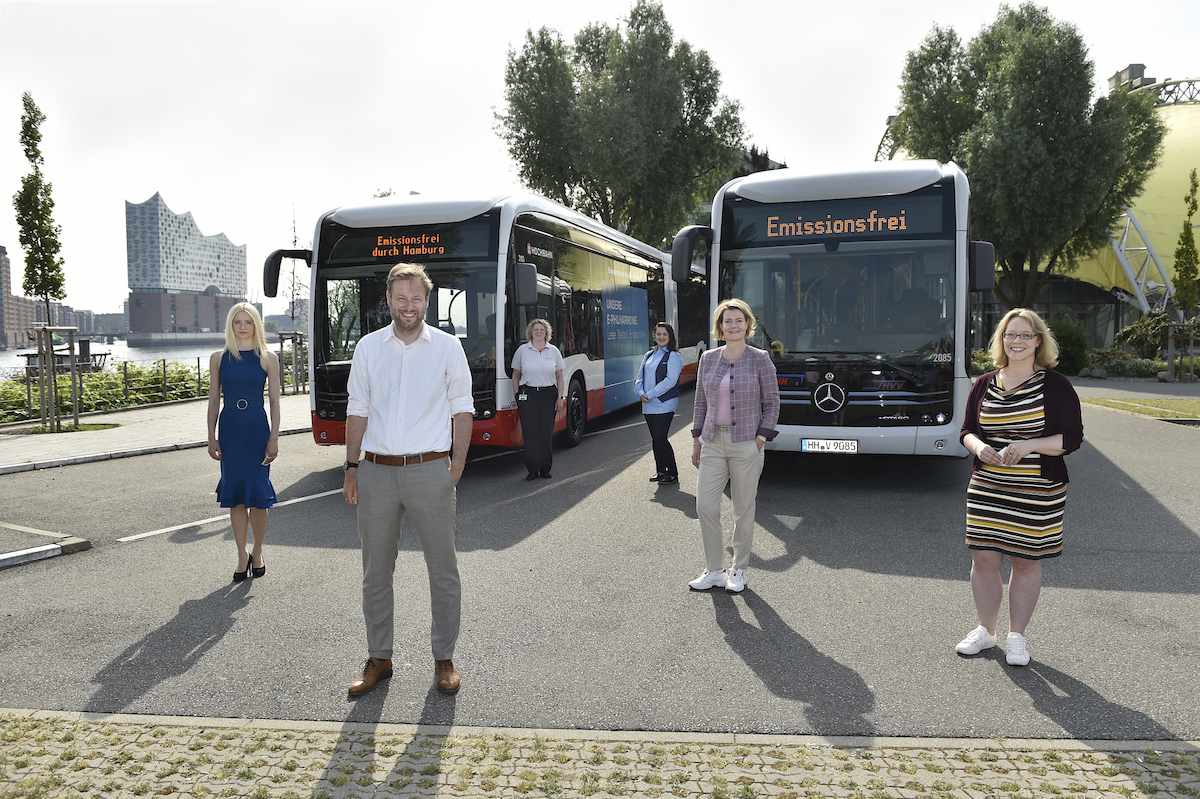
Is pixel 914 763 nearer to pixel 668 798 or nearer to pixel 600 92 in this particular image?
pixel 668 798

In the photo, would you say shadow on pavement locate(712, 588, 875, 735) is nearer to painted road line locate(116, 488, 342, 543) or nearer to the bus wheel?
painted road line locate(116, 488, 342, 543)

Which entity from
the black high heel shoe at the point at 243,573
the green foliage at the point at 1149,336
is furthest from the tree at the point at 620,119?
the black high heel shoe at the point at 243,573

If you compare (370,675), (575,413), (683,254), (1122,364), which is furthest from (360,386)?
(1122,364)

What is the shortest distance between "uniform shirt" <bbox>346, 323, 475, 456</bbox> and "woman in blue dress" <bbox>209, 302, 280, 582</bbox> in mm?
2107

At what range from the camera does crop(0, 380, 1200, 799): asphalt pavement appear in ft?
10.2

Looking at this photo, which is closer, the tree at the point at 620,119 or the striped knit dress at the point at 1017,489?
the striped knit dress at the point at 1017,489

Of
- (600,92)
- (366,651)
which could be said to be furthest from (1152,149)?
(366,651)

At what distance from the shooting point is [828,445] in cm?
834

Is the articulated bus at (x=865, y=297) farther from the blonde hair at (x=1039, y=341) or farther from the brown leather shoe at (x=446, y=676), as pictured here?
the brown leather shoe at (x=446, y=676)

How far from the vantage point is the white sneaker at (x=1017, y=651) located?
4105mm

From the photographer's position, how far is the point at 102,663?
4.26 metres

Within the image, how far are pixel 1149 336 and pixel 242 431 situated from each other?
31277 mm

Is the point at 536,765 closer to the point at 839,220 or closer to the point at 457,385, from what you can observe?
the point at 457,385

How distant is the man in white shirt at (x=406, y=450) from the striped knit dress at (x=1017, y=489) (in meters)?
2.51
